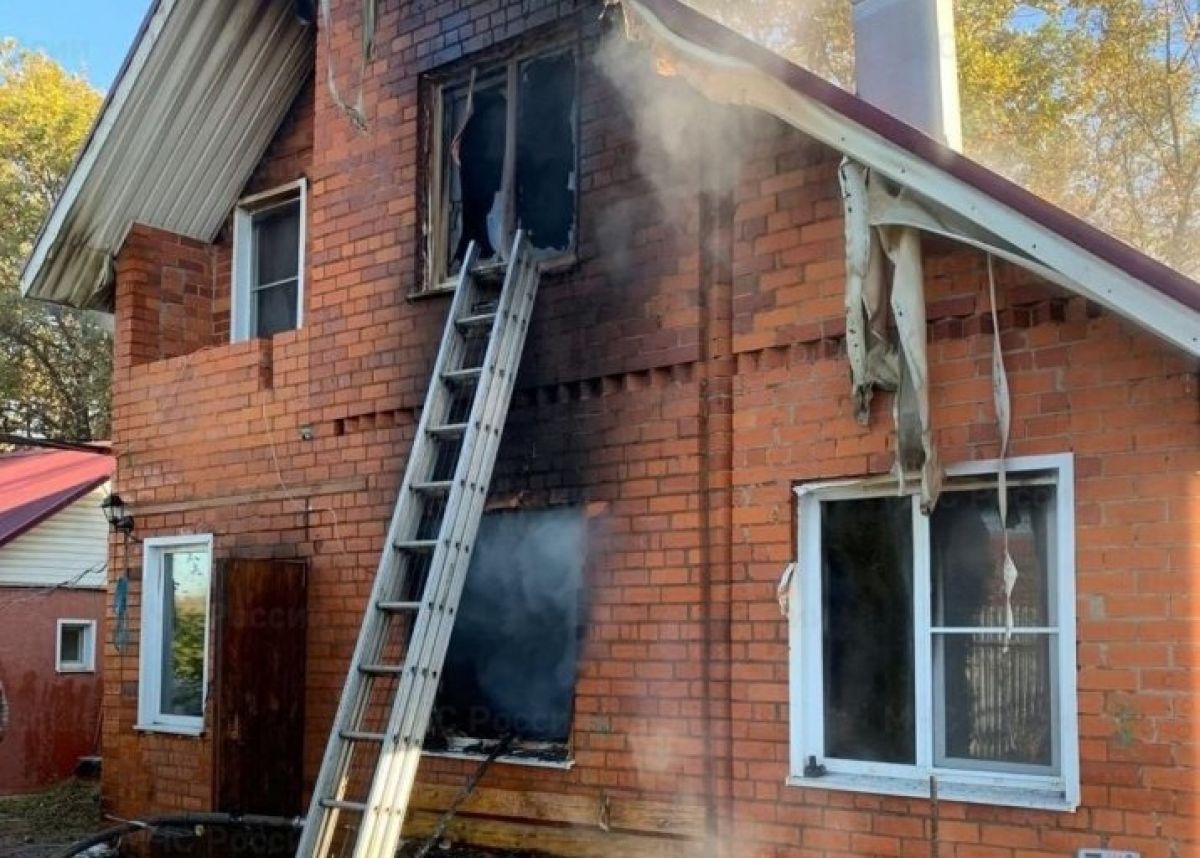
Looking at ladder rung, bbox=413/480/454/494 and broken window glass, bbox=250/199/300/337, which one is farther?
broken window glass, bbox=250/199/300/337

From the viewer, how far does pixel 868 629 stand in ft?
18.5

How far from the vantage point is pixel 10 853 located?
10891 millimetres

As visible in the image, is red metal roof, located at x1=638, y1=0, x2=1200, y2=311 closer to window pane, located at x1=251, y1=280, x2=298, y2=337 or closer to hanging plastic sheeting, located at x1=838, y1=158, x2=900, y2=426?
hanging plastic sheeting, located at x1=838, y1=158, x2=900, y2=426

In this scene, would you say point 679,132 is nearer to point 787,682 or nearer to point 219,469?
point 787,682

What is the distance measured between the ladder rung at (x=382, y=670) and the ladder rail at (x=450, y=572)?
0.16 m

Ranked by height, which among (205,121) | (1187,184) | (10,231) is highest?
(10,231)

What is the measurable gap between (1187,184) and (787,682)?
1421 cm

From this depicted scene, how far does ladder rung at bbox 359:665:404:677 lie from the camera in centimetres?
609

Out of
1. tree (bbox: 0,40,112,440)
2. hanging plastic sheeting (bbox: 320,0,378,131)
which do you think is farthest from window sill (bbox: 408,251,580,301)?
tree (bbox: 0,40,112,440)

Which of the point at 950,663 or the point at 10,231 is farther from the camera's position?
the point at 10,231

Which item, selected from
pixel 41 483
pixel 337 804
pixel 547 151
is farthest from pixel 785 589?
pixel 41 483

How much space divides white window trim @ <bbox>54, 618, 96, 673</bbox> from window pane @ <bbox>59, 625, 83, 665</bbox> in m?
0.05

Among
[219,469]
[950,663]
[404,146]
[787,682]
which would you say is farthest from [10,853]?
[950,663]

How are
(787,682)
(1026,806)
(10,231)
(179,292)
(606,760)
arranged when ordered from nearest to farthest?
1. (1026,806)
2. (787,682)
3. (606,760)
4. (179,292)
5. (10,231)
